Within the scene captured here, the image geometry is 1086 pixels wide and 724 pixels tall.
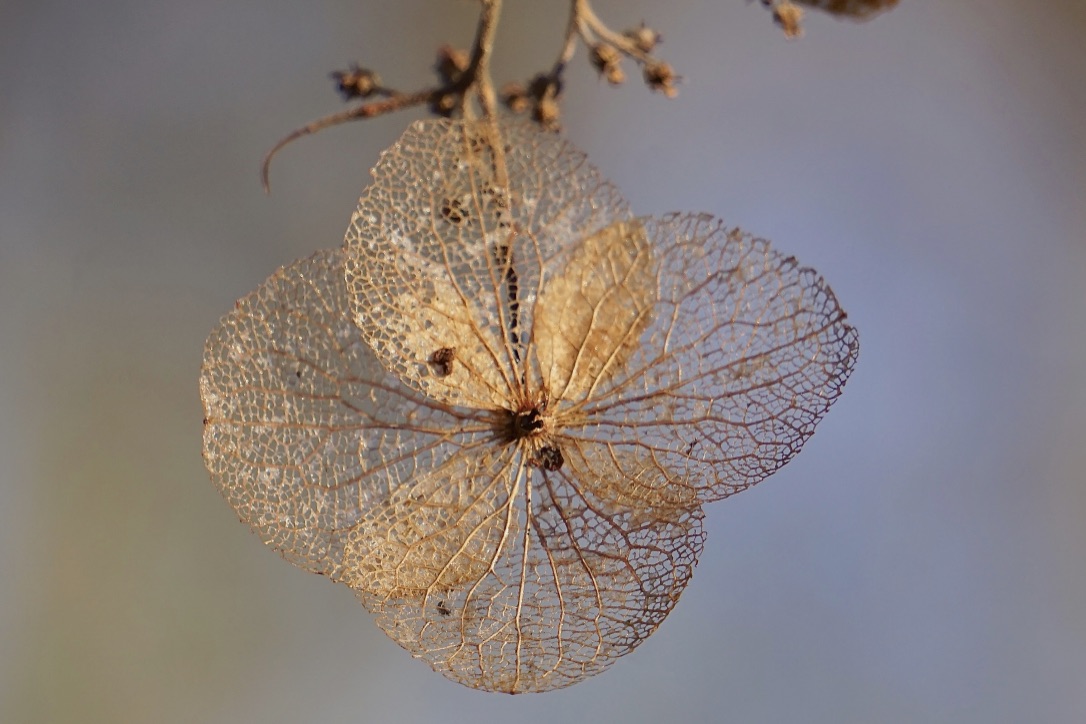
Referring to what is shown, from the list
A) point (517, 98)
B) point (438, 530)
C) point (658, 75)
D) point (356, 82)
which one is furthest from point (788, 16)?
point (438, 530)

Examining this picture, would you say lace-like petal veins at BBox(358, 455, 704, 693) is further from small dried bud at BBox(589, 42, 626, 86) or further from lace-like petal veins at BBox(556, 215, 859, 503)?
small dried bud at BBox(589, 42, 626, 86)

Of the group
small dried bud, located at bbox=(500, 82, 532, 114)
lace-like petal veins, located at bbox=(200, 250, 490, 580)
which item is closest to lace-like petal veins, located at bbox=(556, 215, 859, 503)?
lace-like petal veins, located at bbox=(200, 250, 490, 580)

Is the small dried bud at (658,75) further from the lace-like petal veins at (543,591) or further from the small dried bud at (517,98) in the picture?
the lace-like petal veins at (543,591)

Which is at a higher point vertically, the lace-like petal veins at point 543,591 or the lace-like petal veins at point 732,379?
the lace-like petal veins at point 732,379

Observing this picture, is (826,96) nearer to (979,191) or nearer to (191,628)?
(979,191)

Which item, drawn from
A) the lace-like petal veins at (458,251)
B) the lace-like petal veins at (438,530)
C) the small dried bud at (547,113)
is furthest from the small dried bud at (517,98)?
the lace-like petal veins at (438,530)

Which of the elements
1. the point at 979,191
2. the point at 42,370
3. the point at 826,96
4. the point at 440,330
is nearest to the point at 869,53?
the point at 826,96

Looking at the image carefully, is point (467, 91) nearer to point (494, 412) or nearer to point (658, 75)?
point (658, 75)
